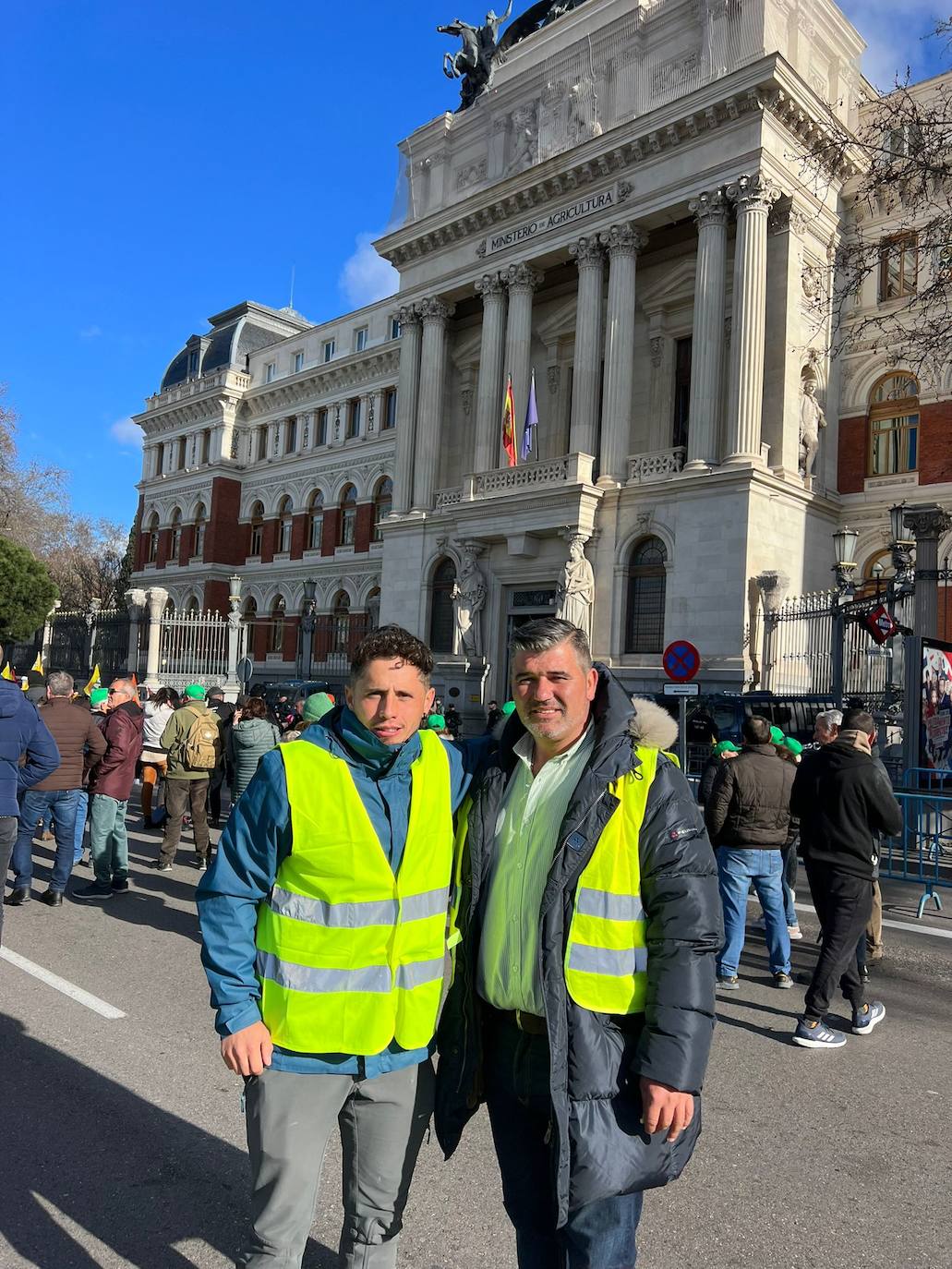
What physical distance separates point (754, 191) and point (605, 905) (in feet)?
70.8

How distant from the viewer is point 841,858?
5395 mm

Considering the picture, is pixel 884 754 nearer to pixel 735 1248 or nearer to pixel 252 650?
pixel 735 1248

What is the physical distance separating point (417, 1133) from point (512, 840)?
0.84 meters

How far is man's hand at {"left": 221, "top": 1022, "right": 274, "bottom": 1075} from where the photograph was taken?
2.29m

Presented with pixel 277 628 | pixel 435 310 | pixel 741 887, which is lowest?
pixel 741 887

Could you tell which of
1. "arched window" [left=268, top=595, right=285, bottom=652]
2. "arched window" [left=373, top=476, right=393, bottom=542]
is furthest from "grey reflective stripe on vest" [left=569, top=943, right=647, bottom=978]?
"arched window" [left=268, top=595, right=285, bottom=652]

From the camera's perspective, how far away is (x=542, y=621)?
2.49 m

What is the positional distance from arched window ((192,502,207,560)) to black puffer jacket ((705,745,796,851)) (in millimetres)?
39495

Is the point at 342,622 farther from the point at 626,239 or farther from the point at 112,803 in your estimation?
the point at 112,803

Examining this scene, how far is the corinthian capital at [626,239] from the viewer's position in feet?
74.5

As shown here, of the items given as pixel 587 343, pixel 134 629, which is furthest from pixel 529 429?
pixel 134 629

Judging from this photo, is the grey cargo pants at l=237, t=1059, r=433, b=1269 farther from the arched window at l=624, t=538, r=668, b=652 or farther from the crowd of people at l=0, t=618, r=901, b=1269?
the arched window at l=624, t=538, r=668, b=652

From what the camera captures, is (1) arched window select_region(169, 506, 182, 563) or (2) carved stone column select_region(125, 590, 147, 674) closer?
(2) carved stone column select_region(125, 590, 147, 674)

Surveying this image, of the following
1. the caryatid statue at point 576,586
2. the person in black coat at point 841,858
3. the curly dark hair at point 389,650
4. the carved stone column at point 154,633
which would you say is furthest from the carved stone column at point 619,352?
the curly dark hair at point 389,650
